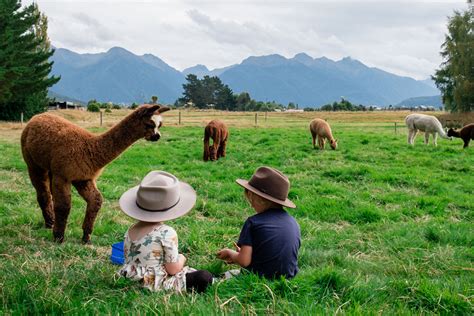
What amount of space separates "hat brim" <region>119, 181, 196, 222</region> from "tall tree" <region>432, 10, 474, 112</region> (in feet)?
138

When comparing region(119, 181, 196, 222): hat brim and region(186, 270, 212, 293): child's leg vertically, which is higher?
region(119, 181, 196, 222): hat brim

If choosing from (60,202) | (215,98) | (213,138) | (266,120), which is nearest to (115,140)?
(60,202)

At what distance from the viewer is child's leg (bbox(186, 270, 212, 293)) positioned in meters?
3.45

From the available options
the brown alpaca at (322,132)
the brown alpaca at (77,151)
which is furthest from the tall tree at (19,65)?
the brown alpaca at (77,151)

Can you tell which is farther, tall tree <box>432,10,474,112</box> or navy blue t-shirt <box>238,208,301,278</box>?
tall tree <box>432,10,474,112</box>

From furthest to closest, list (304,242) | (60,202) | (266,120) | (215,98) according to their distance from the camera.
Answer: (215,98)
(266,120)
(304,242)
(60,202)

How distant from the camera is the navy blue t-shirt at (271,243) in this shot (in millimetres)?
3559

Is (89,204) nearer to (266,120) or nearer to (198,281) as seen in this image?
(198,281)

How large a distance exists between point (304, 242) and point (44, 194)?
11.9ft

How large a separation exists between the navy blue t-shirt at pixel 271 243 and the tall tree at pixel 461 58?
137 ft

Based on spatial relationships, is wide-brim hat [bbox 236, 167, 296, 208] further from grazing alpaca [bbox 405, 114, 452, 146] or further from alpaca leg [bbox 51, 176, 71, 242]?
grazing alpaca [bbox 405, 114, 452, 146]

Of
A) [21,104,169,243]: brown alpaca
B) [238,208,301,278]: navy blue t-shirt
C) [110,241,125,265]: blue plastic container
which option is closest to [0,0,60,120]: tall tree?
[21,104,169,243]: brown alpaca

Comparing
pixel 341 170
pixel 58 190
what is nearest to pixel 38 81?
pixel 341 170

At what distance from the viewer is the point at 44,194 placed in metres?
6.12
